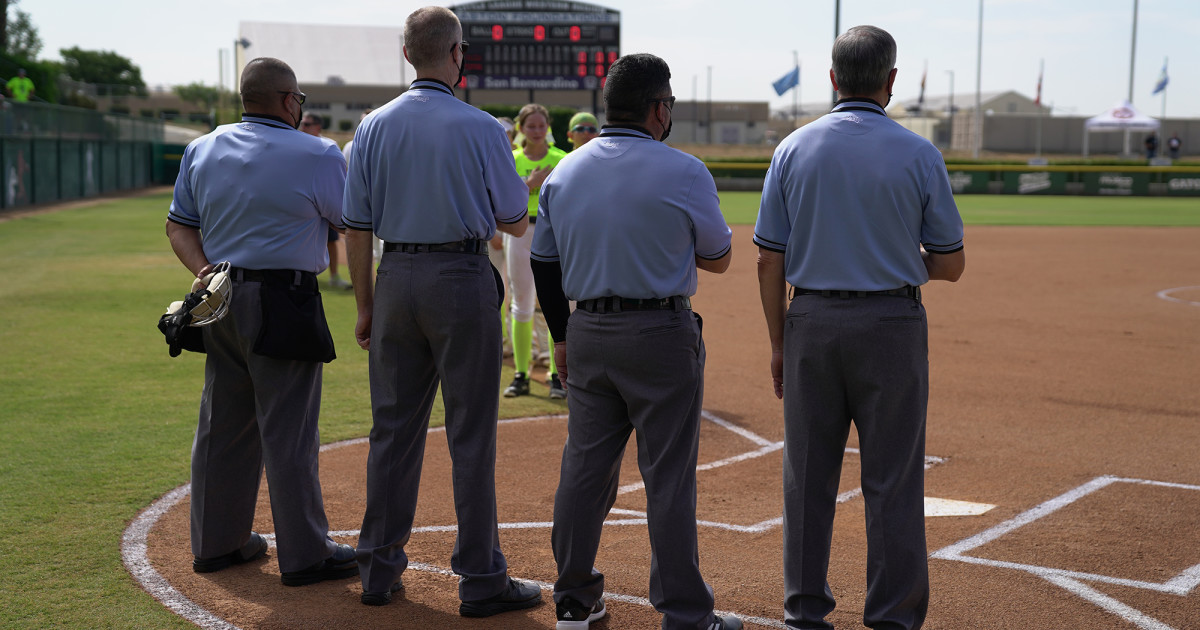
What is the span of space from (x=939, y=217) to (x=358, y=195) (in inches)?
84.5

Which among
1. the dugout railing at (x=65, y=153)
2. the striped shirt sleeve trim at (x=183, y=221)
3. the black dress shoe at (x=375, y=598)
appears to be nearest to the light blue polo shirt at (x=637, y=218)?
the black dress shoe at (x=375, y=598)

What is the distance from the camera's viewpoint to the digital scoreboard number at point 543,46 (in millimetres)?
38062

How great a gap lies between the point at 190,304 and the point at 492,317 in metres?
1.24

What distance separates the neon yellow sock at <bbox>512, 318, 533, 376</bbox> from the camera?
8141 mm

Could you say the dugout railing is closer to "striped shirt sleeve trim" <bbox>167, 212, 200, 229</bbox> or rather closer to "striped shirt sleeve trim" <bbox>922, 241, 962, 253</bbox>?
"striped shirt sleeve trim" <bbox>167, 212, 200, 229</bbox>

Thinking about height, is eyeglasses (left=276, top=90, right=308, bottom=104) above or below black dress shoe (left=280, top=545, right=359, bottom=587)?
above

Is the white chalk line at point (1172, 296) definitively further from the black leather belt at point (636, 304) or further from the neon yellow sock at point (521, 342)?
the black leather belt at point (636, 304)

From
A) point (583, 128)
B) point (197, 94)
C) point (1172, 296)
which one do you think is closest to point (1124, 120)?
point (1172, 296)

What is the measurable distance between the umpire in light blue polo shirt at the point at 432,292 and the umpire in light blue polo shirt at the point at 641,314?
374 mm

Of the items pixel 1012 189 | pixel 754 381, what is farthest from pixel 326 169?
pixel 1012 189

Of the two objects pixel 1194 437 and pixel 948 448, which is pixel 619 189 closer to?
pixel 948 448

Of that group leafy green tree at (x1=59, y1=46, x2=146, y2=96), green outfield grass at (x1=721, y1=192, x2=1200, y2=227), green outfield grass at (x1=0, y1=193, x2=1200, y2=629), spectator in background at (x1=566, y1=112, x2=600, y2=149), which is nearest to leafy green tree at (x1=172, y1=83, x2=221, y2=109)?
leafy green tree at (x1=59, y1=46, x2=146, y2=96)

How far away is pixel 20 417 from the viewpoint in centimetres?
693

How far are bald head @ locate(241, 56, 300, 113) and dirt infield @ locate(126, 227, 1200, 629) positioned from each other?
2001mm
